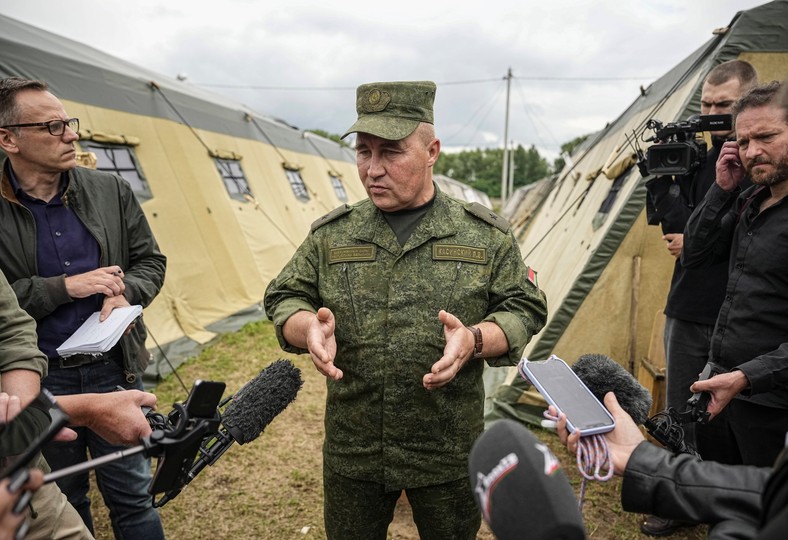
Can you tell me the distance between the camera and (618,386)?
145 cm

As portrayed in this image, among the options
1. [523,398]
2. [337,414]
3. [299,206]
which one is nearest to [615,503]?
[523,398]

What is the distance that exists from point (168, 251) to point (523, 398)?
4.67m

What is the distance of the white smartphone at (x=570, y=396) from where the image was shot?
1280 mm

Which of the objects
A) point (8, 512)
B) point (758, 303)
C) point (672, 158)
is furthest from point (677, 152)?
point (8, 512)

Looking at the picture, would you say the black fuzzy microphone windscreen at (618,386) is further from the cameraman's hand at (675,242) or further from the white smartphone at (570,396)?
the cameraman's hand at (675,242)

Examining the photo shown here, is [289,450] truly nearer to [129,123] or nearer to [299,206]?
[129,123]

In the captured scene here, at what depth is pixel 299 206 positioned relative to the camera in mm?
10664

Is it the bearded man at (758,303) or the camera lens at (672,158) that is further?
the camera lens at (672,158)

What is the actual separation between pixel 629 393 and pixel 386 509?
1.08 metres

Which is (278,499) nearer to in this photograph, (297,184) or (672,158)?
(672,158)

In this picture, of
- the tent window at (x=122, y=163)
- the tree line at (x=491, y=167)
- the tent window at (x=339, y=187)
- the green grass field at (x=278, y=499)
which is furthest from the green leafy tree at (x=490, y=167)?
the green grass field at (x=278, y=499)

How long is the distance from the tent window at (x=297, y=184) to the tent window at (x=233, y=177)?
2141 mm

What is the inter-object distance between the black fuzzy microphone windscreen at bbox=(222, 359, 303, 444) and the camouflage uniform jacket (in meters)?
0.14

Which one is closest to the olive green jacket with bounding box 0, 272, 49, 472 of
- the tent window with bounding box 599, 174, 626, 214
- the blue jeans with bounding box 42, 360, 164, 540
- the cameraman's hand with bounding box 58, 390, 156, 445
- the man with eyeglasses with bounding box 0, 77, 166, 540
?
the cameraman's hand with bounding box 58, 390, 156, 445
